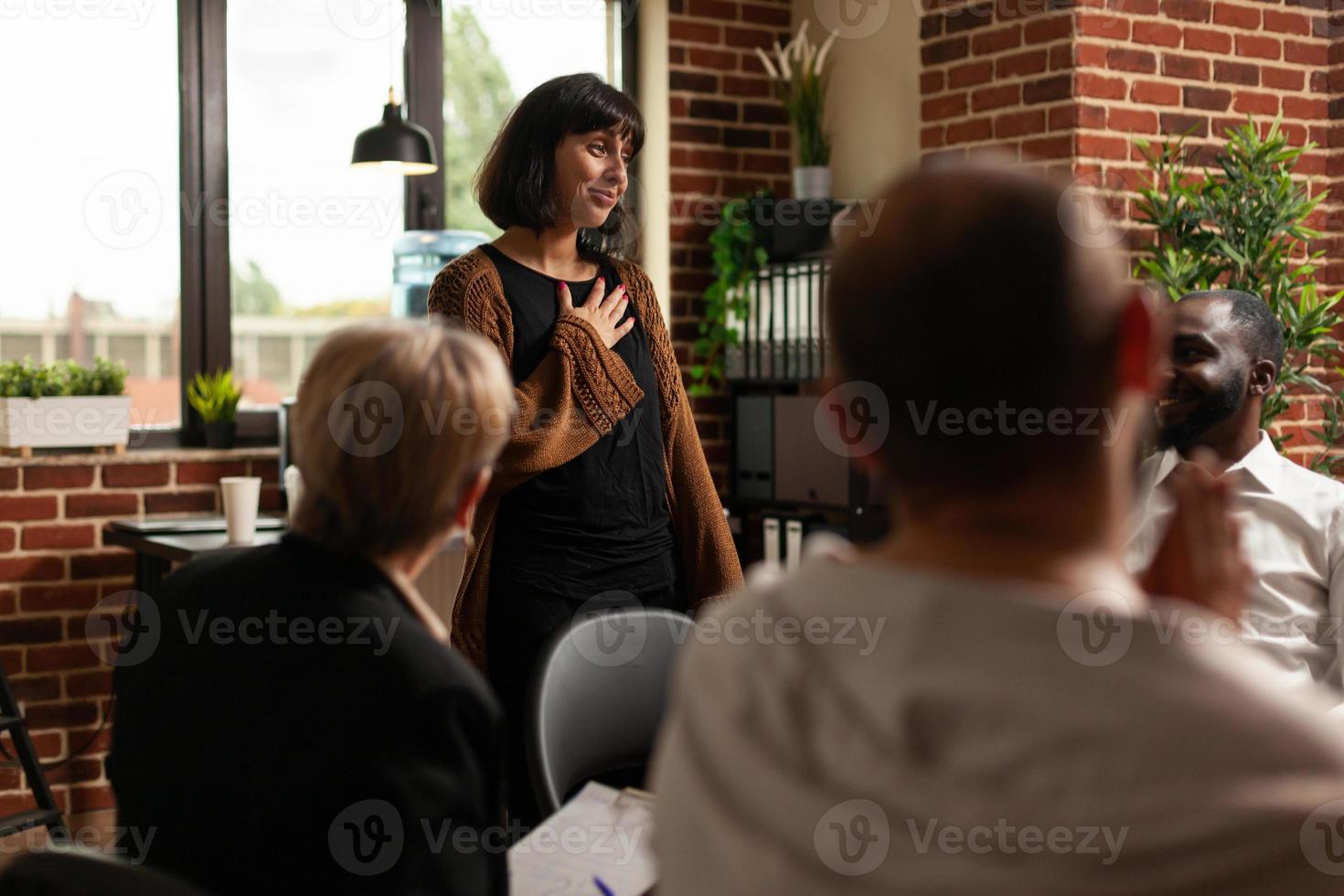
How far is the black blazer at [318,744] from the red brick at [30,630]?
2.72 m

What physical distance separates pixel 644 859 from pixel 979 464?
0.70 m

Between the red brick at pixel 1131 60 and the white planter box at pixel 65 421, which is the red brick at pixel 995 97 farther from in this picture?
the white planter box at pixel 65 421

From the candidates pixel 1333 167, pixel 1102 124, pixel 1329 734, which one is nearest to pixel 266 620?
pixel 1329 734

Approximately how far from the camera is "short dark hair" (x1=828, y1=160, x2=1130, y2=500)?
0.68 meters

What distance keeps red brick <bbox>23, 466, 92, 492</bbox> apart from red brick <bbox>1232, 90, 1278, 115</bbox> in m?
3.18

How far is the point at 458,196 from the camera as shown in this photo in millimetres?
4301

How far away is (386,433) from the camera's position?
1.18 metres

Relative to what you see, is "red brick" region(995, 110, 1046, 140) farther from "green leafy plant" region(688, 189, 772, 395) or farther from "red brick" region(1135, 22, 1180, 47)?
"green leafy plant" region(688, 189, 772, 395)

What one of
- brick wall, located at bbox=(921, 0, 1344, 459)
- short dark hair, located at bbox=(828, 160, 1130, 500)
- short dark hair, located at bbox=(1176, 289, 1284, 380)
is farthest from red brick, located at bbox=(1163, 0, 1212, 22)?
short dark hair, located at bbox=(828, 160, 1130, 500)

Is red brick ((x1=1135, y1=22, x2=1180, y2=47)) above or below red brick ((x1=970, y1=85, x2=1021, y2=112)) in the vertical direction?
above

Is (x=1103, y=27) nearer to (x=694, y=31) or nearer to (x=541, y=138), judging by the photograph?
(x=694, y=31)

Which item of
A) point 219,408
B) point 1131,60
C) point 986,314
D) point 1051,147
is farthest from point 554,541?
point 1131,60

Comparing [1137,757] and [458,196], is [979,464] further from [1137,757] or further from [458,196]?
[458,196]

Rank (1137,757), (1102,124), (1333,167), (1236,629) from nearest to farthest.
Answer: (1137,757)
(1236,629)
(1102,124)
(1333,167)
